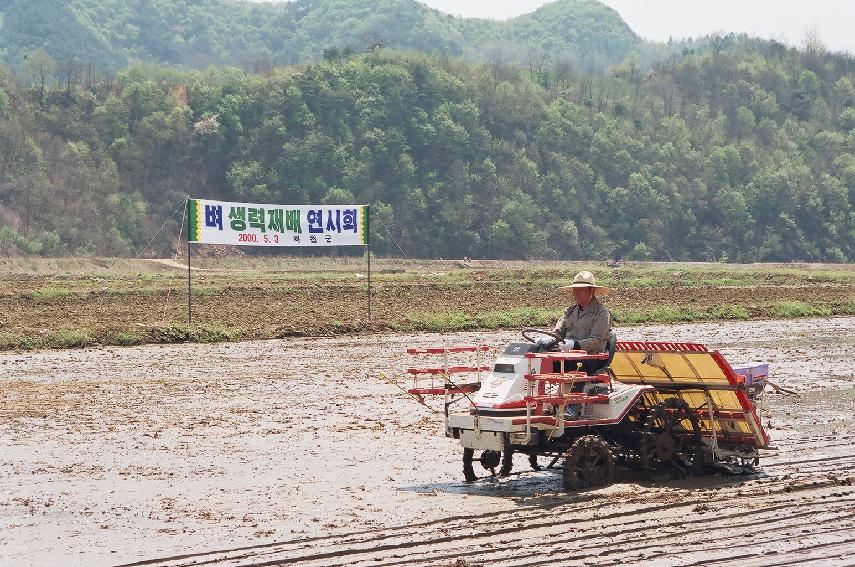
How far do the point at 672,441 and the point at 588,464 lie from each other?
1092mm

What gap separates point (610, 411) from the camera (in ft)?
38.4

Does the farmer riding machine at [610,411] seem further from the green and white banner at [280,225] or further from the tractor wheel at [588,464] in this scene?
the green and white banner at [280,225]

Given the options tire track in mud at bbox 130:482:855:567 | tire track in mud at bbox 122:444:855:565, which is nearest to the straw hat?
tire track in mud at bbox 122:444:855:565

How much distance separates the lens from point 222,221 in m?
27.8

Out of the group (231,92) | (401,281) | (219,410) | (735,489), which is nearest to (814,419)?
(735,489)

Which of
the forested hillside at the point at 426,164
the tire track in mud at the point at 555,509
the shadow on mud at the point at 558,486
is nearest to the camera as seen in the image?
the tire track in mud at the point at 555,509

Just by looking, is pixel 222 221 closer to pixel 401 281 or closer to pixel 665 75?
pixel 401 281

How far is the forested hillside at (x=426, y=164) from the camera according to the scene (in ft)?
287

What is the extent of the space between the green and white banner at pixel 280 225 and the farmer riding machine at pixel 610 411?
15811 millimetres

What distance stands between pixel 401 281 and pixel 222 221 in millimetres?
27311

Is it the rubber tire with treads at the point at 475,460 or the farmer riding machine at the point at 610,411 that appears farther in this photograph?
the rubber tire with treads at the point at 475,460

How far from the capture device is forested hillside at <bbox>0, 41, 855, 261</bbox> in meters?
87.6

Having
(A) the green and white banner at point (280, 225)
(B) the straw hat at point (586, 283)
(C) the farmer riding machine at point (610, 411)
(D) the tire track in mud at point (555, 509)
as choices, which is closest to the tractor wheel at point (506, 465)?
(C) the farmer riding machine at point (610, 411)

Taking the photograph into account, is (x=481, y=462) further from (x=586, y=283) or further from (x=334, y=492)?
(x=586, y=283)
